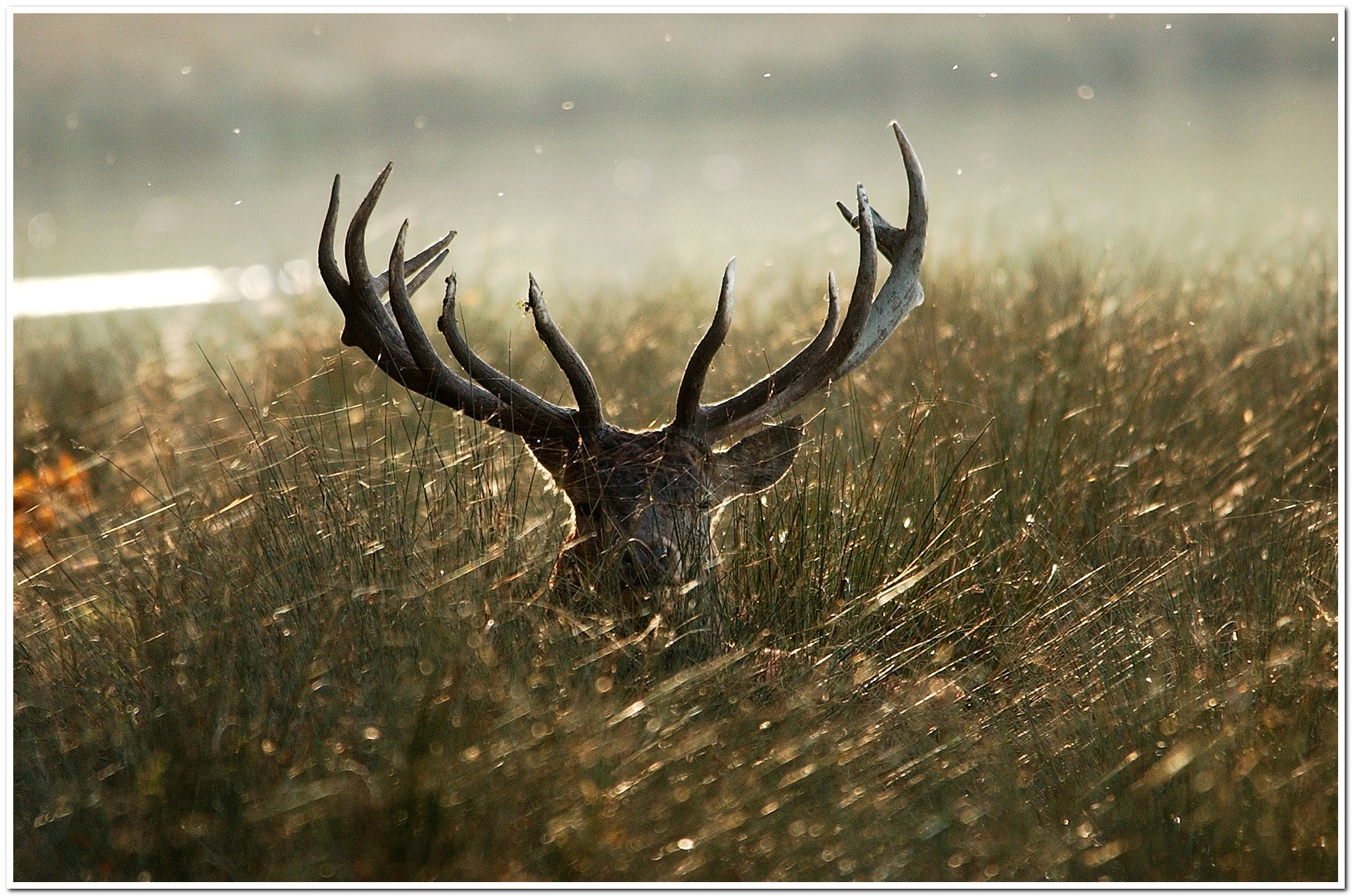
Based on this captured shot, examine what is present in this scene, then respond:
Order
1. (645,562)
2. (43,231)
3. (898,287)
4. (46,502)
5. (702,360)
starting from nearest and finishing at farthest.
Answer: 1. (645,562)
2. (702,360)
3. (898,287)
4. (46,502)
5. (43,231)

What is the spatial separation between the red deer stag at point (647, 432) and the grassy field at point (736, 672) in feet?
0.42

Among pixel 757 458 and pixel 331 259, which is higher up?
pixel 331 259

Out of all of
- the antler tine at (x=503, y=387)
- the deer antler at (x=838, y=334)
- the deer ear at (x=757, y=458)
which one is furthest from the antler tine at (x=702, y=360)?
the antler tine at (x=503, y=387)

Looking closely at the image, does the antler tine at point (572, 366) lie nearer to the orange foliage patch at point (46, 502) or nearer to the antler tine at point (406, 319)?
the antler tine at point (406, 319)

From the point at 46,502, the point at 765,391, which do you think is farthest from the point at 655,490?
the point at 46,502

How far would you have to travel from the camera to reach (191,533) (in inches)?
136

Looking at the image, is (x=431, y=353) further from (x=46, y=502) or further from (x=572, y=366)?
(x=46, y=502)

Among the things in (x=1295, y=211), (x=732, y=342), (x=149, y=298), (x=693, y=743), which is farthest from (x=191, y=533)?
(x=1295, y=211)

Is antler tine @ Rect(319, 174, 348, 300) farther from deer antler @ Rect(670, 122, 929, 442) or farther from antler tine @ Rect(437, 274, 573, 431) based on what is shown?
deer antler @ Rect(670, 122, 929, 442)

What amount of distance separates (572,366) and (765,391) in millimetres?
565

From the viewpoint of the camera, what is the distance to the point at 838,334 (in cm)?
360

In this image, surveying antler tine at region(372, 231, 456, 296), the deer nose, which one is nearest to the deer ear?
the deer nose

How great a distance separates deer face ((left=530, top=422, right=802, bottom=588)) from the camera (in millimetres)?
3383
